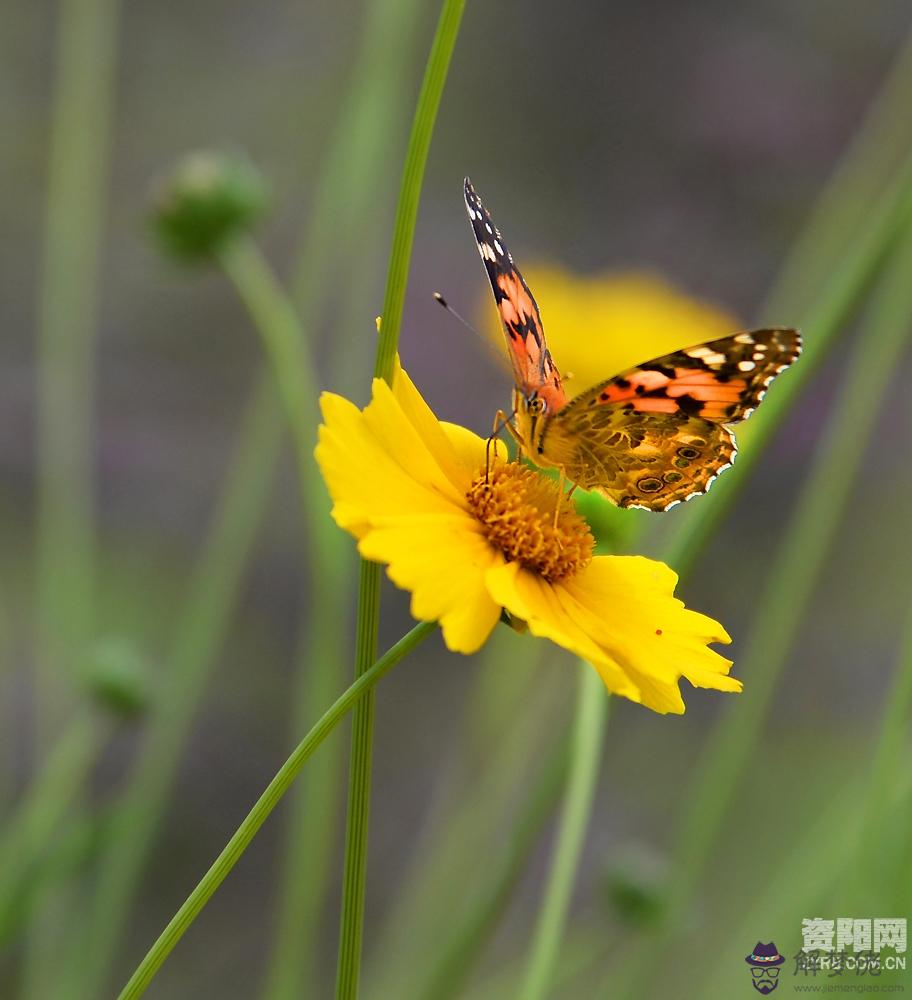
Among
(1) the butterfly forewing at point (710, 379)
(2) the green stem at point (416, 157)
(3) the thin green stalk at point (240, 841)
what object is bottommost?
(3) the thin green stalk at point (240, 841)

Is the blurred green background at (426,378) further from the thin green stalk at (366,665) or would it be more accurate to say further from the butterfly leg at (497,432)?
the thin green stalk at (366,665)

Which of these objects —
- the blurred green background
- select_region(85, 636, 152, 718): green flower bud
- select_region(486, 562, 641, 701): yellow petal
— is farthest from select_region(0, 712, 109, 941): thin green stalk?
the blurred green background

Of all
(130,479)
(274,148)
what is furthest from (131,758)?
(274,148)

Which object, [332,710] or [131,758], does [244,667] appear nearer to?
[131,758]

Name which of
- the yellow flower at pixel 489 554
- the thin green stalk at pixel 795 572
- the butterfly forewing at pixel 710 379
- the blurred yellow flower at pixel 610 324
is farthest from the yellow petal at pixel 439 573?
the blurred yellow flower at pixel 610 324

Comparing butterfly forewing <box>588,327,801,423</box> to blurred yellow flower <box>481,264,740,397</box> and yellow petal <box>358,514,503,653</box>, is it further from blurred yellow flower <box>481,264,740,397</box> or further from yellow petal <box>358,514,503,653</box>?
blurred yellow flower <box>481,264,740,397</box>

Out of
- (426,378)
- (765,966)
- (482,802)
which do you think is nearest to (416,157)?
(765,966)

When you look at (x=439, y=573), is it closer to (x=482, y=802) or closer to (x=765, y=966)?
(x=765, y=966)
